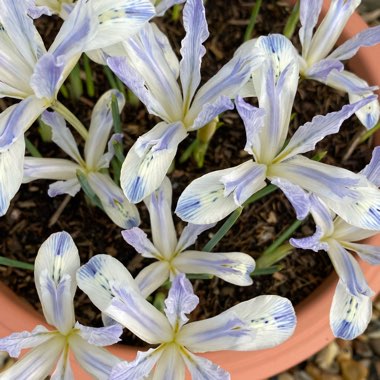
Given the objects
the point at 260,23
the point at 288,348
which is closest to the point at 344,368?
the point at 288,348

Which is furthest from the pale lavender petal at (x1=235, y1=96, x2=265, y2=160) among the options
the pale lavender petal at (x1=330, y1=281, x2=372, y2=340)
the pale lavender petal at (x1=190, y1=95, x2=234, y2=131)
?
the pale lavender petal at (x1=330, y1=281, x2=372, y2=340)

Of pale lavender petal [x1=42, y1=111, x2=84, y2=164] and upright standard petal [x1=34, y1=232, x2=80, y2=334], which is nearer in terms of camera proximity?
upright standard petal [x1=34, y1=232, x2=80, y2=334]

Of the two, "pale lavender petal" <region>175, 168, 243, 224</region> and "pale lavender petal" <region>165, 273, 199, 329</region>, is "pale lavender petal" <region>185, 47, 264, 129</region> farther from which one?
"pale lavender petal" <region>165, 273, 199, 329</region>

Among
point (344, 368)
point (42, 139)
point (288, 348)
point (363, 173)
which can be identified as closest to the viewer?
point (363, 173)

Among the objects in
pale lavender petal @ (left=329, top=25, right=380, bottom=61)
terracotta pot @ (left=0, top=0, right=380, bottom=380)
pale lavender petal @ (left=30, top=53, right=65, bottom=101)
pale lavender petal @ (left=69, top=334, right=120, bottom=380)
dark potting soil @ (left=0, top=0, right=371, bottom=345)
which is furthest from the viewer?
dark potting soil @ (left=0, top=0, right=371, bottom=345)

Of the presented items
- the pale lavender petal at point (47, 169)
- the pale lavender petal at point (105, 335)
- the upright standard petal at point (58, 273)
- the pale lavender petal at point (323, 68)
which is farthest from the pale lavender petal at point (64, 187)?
the pale lavender petal at point (323, 68)

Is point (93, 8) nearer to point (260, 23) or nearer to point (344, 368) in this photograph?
point (260, 23)
